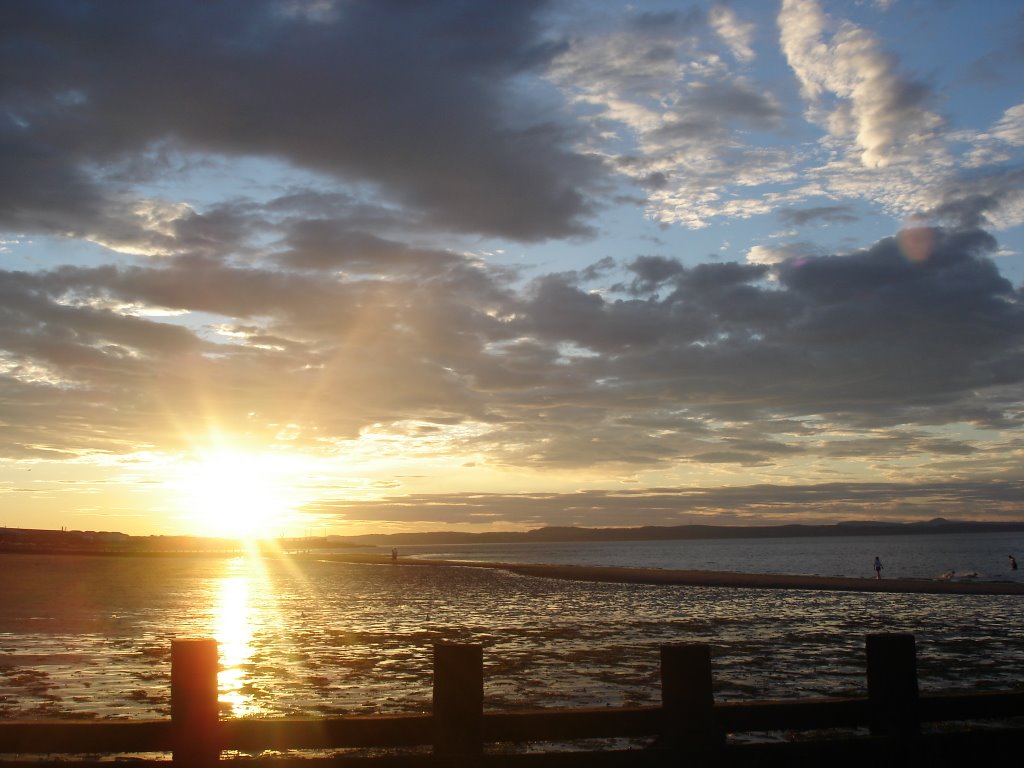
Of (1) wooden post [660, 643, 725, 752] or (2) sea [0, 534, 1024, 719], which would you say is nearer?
(1) wooden post [660, 643, 725, 752]

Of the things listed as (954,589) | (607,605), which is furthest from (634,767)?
(954,589)

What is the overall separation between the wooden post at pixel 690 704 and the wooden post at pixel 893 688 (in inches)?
38.5

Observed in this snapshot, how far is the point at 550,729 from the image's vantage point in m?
5.11

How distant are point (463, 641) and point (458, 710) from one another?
1895cm

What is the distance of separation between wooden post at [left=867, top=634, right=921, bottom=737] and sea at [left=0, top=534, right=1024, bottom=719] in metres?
3.92

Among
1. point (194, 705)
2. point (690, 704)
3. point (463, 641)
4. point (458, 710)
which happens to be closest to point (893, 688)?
point (690, 704)

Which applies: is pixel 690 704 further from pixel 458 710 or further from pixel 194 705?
pixel 194 705

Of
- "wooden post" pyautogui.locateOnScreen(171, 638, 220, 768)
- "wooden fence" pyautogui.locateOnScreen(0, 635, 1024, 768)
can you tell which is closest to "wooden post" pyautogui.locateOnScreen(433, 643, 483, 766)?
"wooden fence" pyautogui.locateOnScreen(0, 635, 1024, 768)

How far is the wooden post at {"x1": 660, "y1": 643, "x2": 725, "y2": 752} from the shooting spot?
5.05 meters

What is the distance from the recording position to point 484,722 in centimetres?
500

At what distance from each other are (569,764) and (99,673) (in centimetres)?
1527

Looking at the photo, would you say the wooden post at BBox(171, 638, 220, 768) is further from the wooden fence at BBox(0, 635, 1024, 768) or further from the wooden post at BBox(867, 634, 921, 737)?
the wooden post at BBox(867, 634, 921, 737)

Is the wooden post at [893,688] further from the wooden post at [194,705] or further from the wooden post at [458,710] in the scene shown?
the wooden post at [194,705]

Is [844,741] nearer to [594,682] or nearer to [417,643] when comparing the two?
[594,682]
